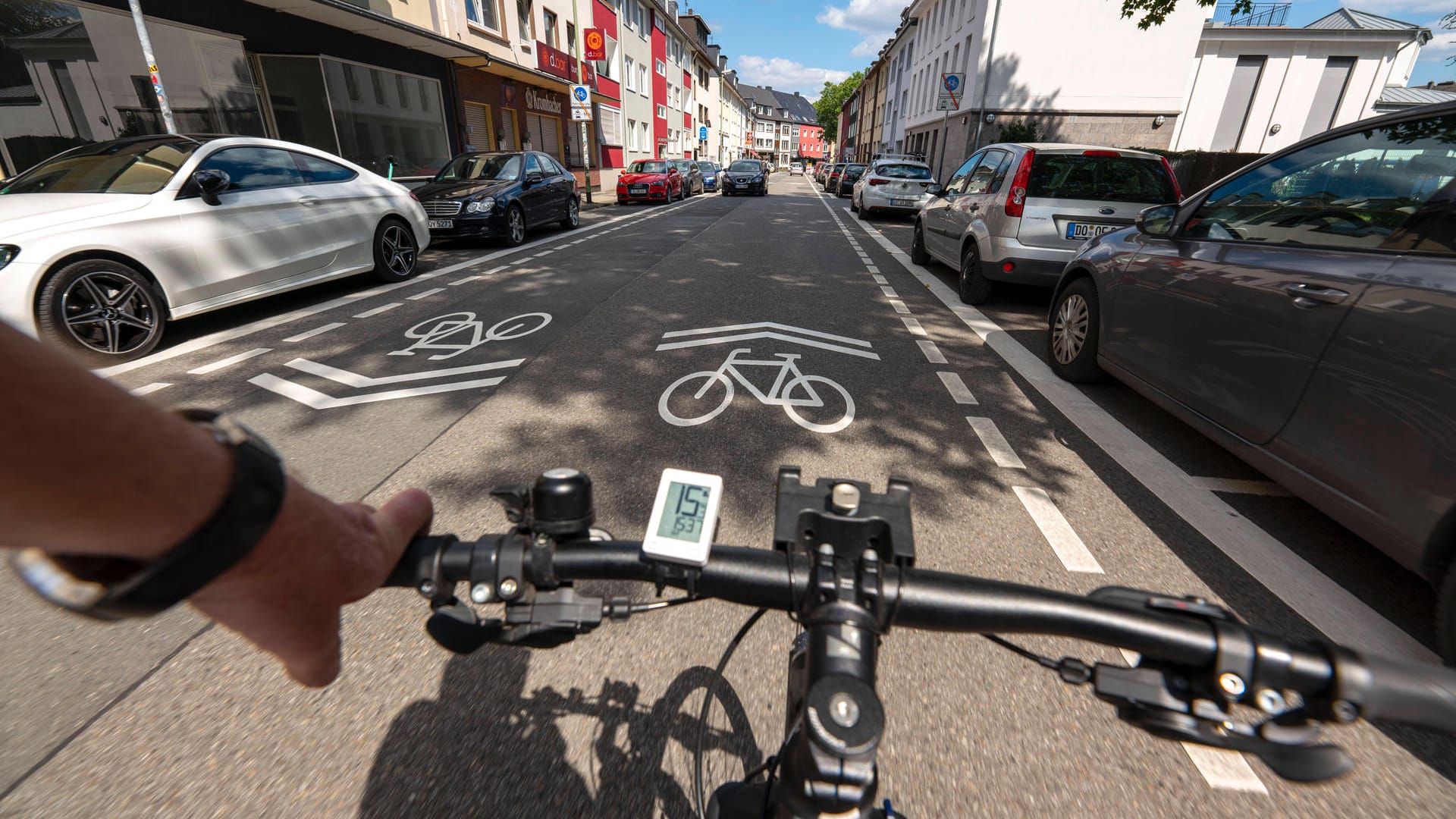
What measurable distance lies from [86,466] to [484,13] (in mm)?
25123

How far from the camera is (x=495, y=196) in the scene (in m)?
10.8

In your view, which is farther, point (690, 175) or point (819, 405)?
point (690, 175)

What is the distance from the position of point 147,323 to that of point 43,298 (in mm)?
666

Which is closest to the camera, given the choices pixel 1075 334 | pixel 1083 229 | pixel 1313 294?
pixel 1313 294

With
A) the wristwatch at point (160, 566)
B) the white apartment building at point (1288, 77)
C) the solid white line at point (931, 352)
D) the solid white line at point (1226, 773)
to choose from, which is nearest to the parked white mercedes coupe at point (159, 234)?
the wristwatch at point (160, 566)

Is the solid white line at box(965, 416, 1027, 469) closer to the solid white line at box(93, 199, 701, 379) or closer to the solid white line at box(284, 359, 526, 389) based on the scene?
the solid white line at box(284, 359, 526, 389)

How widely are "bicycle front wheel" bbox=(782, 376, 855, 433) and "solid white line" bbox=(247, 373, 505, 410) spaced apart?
2.15 metres

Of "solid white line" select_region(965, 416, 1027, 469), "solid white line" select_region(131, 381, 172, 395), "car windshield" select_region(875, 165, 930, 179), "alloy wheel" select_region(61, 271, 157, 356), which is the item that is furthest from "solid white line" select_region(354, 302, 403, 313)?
"car windshield" select_region(875, 165, 930, 179)

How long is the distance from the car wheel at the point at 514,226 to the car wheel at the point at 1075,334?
9.02 metres

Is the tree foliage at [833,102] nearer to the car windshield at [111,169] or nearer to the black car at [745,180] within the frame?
the black car at [745,180]

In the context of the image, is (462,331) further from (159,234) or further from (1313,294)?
(1313,294)

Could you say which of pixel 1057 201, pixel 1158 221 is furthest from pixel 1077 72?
pixel 1158 221

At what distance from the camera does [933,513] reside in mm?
3014

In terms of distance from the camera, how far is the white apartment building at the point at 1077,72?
87.6 ft
